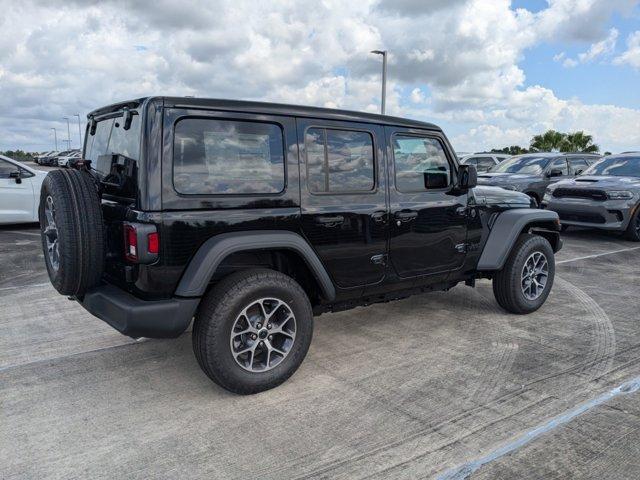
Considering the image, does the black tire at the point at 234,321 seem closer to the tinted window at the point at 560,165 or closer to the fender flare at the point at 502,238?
the fender flare at the point at 502,238

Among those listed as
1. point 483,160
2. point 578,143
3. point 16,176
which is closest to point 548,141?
point 578,143

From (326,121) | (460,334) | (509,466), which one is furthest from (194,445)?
(460,334)

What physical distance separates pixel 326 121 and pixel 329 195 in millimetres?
521

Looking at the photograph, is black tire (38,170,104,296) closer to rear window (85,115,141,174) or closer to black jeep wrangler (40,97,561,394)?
black jeep wrangler (40,97,561,394)

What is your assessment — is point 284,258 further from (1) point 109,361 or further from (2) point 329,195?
(1) point 109,361

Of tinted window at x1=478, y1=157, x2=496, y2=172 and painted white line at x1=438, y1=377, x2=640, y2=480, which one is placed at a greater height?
tinted window at x1=478, y1=157, x2=496, y2=172

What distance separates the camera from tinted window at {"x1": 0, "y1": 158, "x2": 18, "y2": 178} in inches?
381

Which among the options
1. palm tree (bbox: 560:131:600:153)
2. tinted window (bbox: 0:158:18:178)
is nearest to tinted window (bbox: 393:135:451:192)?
tinted window (bbox: 0:158:18:178)

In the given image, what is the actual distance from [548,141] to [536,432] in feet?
107

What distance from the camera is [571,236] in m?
10.2

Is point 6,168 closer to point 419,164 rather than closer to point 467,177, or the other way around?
point 419,164

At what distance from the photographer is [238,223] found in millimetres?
3217

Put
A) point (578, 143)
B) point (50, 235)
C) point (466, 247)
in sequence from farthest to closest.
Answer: point (578, 143) < point (466, 247) < point (50, 235)

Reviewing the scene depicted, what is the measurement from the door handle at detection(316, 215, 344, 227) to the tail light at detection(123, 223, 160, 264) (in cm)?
110
